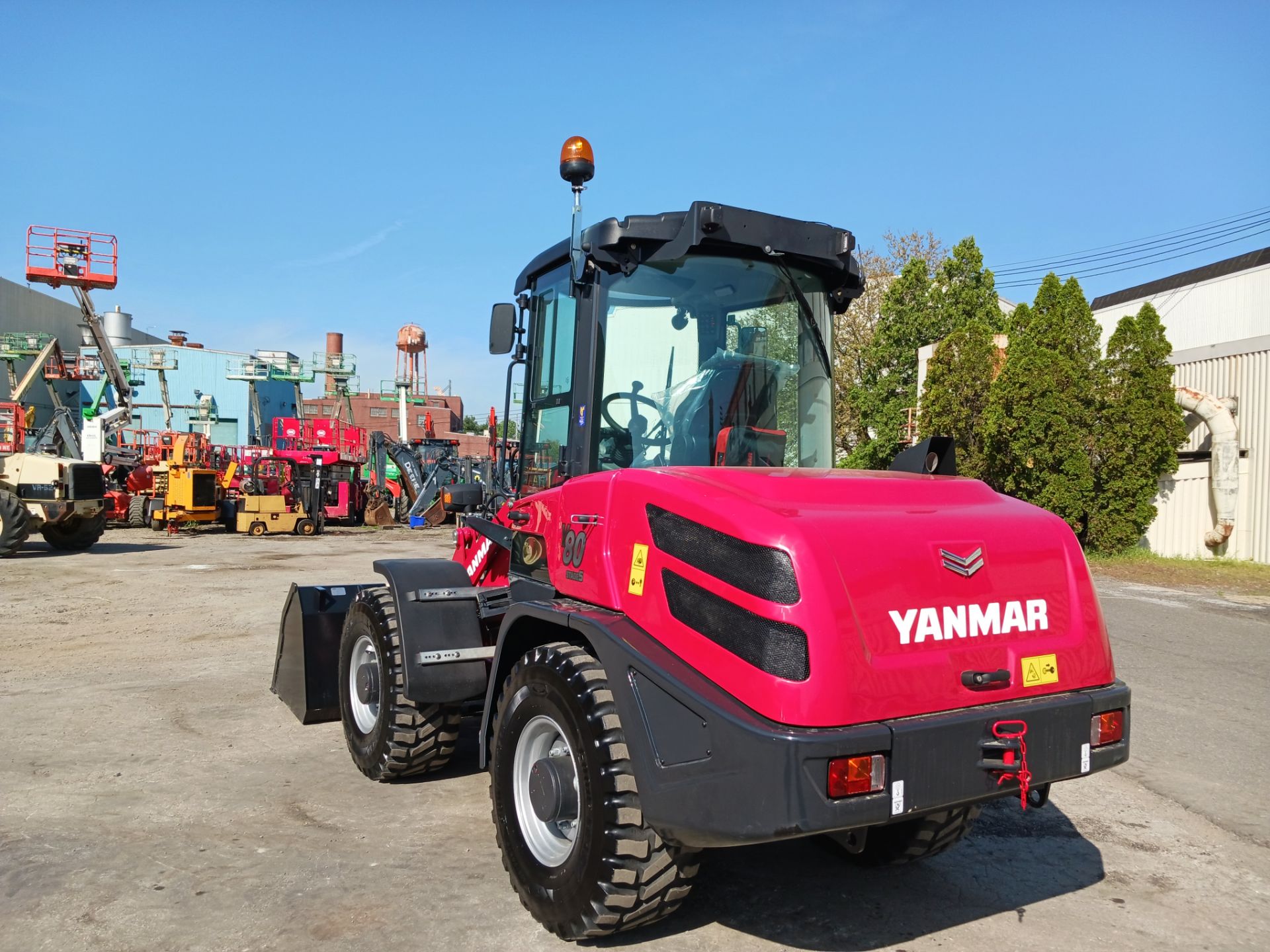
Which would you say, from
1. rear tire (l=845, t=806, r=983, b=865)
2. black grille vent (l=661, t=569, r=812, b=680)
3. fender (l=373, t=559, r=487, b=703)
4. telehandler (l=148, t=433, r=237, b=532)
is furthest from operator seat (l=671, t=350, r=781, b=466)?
telehandler (l=148, t=433, r=237, b=532)

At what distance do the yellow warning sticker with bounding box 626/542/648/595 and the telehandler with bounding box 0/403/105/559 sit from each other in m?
17.8

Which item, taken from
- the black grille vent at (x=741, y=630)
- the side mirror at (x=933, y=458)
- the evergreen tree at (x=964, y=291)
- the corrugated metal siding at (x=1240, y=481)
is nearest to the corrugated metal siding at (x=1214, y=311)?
the evergreen tree at (x=964, y=291)

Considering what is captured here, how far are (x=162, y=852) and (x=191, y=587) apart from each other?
10.4 metres

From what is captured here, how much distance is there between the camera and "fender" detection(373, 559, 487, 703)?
4.50 metres

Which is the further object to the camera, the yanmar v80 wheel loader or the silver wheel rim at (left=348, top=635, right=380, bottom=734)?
the silver wheel rim at (left=348, top=635, right=380, bottom=734)

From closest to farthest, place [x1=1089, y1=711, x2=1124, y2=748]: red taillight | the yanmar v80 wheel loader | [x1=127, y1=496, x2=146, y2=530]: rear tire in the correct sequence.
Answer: the yanmar v80 wheel loader < [x1=1089, y1=711, x2=1124, y2=748]: red taillight < [x1=127, y1=496, x2=146, y2=530]: rear tire

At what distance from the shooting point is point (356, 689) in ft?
17.5

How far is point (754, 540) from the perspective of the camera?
2830 mm

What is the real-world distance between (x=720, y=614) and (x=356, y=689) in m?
3.12

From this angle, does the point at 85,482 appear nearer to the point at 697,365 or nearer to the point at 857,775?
the point at 697,365

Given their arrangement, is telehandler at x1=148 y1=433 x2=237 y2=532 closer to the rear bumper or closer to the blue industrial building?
the rear bumper

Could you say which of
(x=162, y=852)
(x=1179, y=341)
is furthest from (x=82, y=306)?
(x=162, y=852)

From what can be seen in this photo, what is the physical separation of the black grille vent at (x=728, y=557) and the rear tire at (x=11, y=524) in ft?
58.7

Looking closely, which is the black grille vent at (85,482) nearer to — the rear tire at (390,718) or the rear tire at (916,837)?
the rear tire at (390,718)
